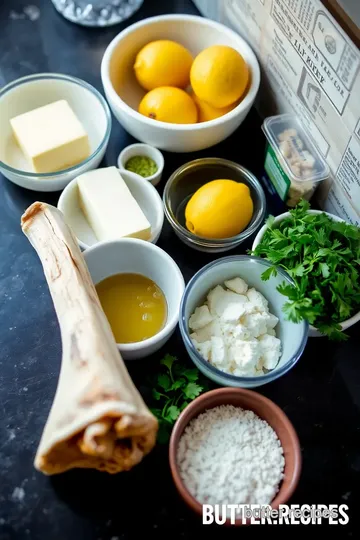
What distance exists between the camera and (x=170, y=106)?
92 cm

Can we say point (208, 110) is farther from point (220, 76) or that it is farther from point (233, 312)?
point (233, 312)

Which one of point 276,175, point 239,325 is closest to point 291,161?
point 276,175

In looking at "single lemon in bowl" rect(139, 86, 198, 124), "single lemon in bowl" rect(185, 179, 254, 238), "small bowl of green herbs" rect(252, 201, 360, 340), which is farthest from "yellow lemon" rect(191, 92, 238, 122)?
"small bowl of green herbs" rect(252, 201, 360, 340)

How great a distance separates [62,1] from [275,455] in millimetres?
929

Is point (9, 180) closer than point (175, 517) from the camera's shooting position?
No

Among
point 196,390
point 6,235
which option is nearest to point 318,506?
point 196,390

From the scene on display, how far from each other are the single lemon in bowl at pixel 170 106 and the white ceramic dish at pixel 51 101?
78mm

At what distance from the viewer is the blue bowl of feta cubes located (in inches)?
28.8

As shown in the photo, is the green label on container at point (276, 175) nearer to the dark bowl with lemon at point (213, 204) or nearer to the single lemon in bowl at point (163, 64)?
Answer: the dark bowl with lemon at point (213, 204)

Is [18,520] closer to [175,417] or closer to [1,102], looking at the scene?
[175,417]

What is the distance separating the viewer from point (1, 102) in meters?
0.97

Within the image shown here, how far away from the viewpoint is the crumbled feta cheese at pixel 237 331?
2.45 feet

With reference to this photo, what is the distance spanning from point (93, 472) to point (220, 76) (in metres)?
0.60

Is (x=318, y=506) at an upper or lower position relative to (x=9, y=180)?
lower
